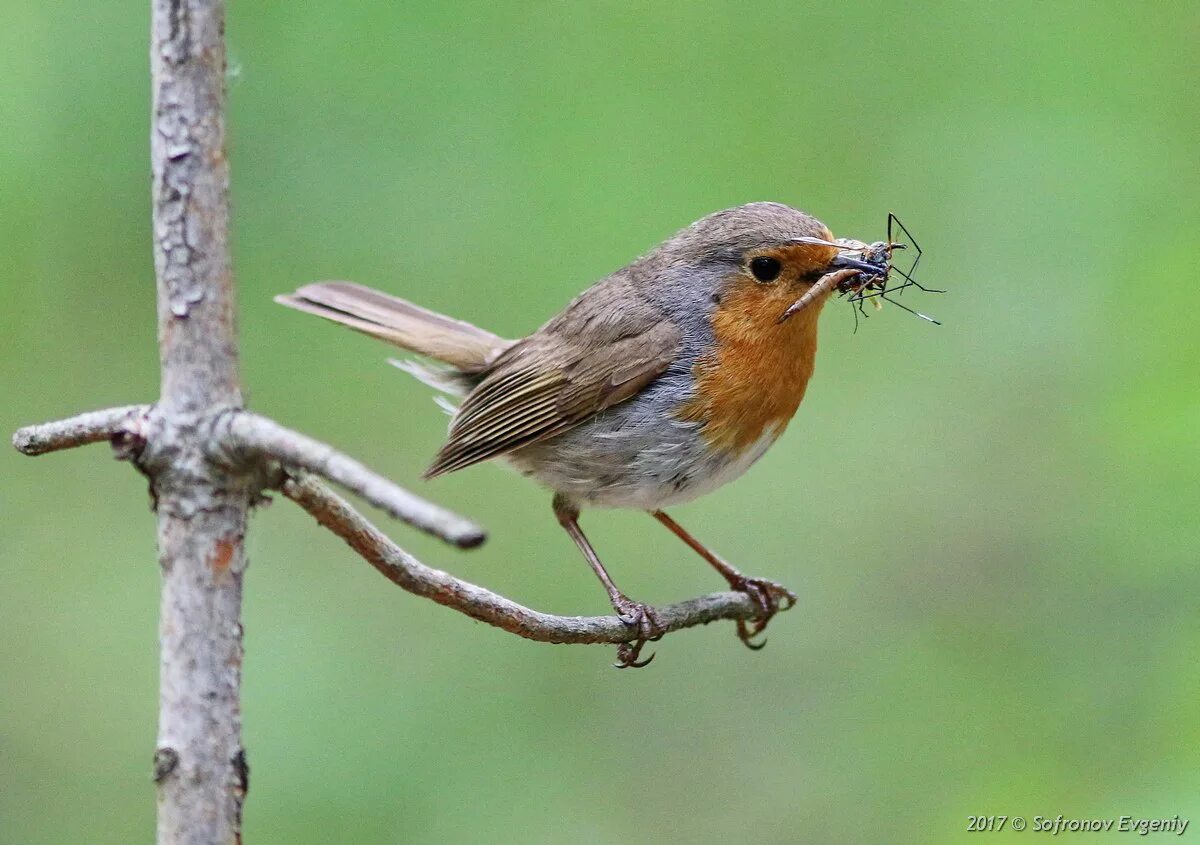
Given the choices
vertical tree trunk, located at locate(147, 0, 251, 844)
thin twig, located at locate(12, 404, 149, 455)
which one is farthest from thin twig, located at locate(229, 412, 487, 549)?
thin twig, located at locate(12, 404, 149, 455)

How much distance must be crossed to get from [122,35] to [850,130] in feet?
10.8

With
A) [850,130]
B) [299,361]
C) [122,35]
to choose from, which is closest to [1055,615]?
[850,130]

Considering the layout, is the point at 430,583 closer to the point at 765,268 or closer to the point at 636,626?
the point at 636,626

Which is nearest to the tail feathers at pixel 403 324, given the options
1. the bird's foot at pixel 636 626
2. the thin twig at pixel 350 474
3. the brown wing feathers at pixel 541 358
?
the brown wing feathers at pixel 541 358

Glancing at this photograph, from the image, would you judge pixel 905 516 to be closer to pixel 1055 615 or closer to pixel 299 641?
pixel 1055 615

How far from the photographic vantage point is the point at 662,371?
171 inches

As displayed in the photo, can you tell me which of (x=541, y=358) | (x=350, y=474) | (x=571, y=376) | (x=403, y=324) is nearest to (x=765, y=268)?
(x=571, y=376)

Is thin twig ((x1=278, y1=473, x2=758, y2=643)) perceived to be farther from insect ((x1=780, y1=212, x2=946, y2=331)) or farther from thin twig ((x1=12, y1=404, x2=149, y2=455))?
insect ((x1=780, y1=212, x2=946, y2=331))

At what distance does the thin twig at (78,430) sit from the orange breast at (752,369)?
2435 mm

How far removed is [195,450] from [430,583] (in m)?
0.48

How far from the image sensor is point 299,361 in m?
6.27

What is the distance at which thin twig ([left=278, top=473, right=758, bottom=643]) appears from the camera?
192 cm

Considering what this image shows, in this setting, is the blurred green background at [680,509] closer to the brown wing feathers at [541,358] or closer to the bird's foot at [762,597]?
the bird's foot at [762,597]

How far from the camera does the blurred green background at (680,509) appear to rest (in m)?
4.35
